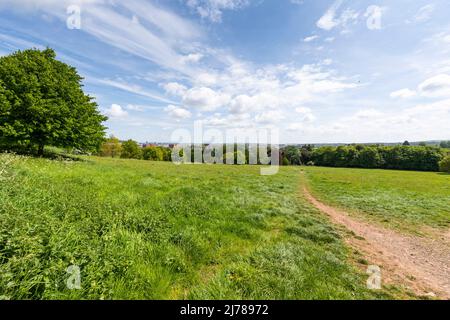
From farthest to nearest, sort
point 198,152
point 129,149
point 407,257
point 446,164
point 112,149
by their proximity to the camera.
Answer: point 129,149 < point 112,149 < point 198,152 < point 446,164 < point 407,257

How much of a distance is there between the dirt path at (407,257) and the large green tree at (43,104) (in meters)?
21.0

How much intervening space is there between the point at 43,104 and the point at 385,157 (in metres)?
97.1

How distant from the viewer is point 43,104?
1558cm

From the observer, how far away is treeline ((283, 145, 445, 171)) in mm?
72250

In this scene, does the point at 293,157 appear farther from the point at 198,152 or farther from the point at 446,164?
the point at 198,152

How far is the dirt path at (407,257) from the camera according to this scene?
501 cm

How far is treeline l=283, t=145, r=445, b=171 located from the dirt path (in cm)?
7897

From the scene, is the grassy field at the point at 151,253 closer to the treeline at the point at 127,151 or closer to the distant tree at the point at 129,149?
the distant tree at the point at 129,149

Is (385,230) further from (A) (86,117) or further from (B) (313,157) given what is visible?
(B) (313,157)

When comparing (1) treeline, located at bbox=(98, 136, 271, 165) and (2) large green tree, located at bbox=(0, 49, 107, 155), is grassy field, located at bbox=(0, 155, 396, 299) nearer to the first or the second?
(2) large green tree, located at bbox=(0, 49, 107, 155)

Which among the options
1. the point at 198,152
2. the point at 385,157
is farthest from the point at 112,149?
the point at 385,157

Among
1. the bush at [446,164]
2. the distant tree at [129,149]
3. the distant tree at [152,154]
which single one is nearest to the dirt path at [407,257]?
the bush at [446,164]

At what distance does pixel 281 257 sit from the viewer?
17.5ft

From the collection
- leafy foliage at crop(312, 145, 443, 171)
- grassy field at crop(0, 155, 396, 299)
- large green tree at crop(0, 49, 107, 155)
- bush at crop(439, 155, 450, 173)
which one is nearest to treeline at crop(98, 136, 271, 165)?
large green tree at crop(0, 49, 107, 155)
